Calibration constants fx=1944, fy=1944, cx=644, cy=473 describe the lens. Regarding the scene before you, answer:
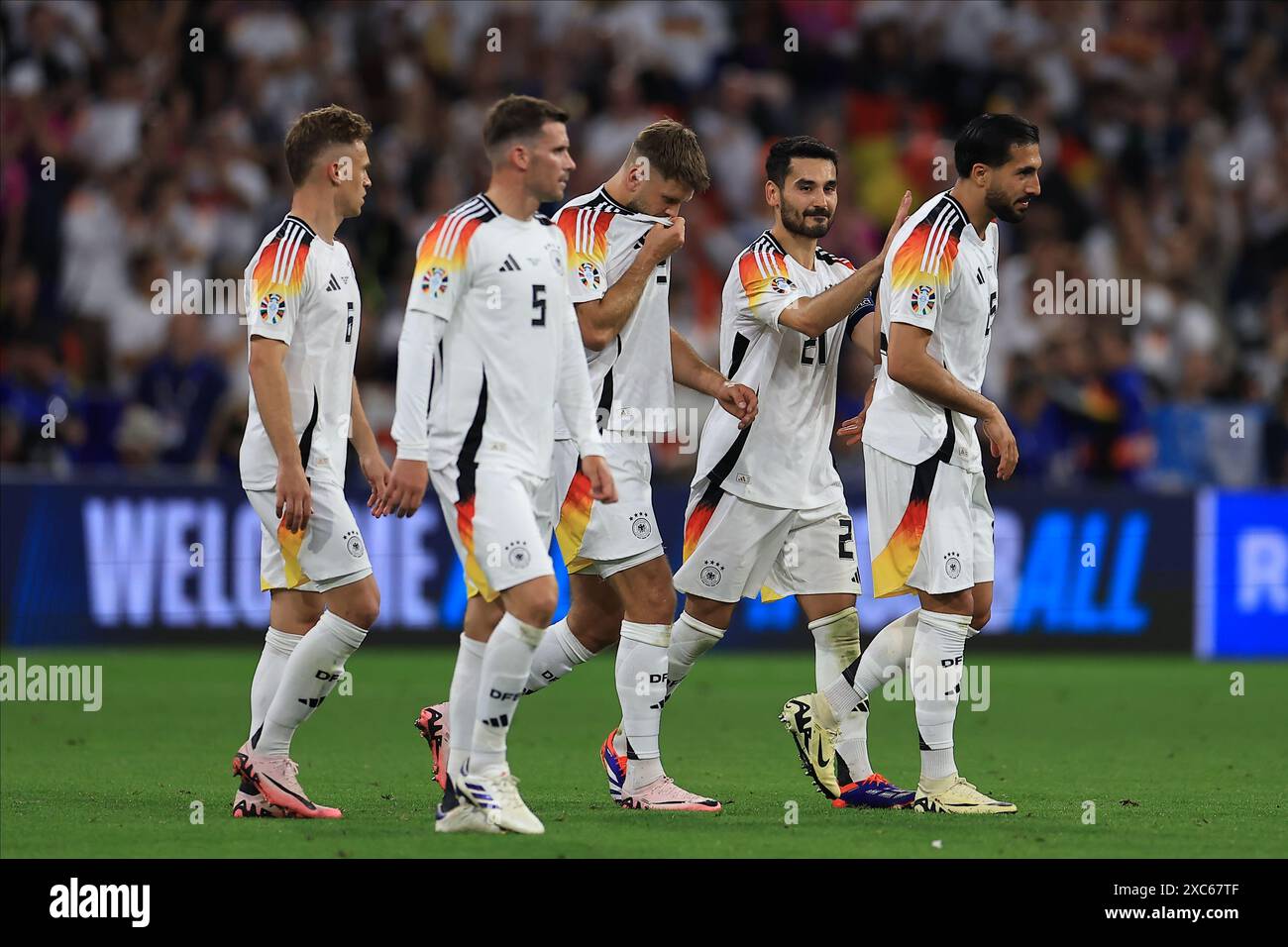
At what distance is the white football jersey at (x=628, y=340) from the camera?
26.7 ft

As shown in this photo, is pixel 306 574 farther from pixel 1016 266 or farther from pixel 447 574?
pixel 1016 266

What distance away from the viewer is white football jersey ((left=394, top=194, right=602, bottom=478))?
22.8 ft

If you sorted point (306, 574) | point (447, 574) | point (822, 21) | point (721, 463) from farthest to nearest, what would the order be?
point (822, 21)
point (447, 574)
point (721, 463)
point (306, 574)

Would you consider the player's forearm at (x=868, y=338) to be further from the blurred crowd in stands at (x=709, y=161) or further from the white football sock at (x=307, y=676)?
the blurred crowd in stands at (x=709, y=161)

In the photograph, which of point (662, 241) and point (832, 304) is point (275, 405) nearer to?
point (662, 241)

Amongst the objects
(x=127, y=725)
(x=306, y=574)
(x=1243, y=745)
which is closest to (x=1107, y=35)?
(x=1243, y=745)

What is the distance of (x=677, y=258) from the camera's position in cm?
1786

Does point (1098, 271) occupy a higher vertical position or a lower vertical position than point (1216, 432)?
higher

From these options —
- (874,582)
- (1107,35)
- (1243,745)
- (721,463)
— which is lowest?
(1243,745)

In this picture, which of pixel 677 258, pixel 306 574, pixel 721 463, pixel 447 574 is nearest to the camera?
pixel 306 574

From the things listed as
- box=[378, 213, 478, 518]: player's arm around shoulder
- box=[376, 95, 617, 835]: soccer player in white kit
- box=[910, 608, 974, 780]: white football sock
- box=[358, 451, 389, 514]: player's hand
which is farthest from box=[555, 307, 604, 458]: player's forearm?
box=[910, 608, 974, 780]: white football sock

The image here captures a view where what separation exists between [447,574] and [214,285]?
3.84 metres

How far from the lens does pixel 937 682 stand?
7.86 meters

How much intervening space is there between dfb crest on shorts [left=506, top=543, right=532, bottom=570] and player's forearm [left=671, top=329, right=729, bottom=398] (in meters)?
1.60
